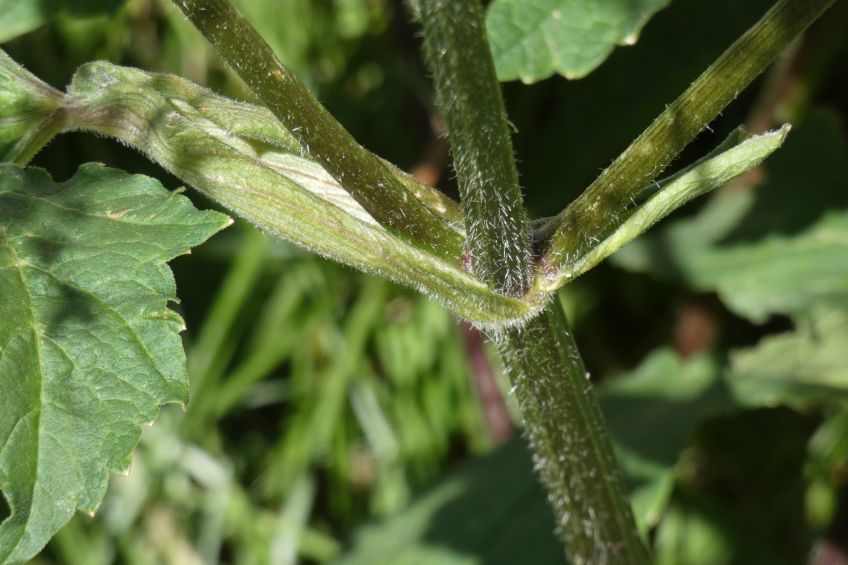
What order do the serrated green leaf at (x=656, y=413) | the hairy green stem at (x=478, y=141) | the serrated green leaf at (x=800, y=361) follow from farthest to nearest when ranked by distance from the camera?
the serrated green leaf at (x=800, y=361)
the serrated green leaf at (x=656, y=413)
the hairy green stem at (x=478, y=141)

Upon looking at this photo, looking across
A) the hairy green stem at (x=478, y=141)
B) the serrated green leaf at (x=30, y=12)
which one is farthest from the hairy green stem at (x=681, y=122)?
the serrated green leaf at (x=30, y=12)

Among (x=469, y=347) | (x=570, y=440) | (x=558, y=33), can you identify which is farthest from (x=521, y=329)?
(x=469, y=347)

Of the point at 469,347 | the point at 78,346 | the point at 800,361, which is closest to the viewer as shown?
the point at 78,346

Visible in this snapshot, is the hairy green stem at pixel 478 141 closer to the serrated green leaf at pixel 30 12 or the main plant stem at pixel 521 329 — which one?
the main plant stem at pixel 521 329

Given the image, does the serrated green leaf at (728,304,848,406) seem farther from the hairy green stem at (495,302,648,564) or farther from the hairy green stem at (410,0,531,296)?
the hairy green stem at (410,0,531,296)

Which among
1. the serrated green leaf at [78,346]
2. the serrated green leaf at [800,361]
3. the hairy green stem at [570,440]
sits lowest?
the serrated green leaf at [800,361]

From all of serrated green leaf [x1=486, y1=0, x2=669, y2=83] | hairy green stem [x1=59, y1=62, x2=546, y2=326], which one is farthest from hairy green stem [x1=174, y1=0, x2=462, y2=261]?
serrated green leaf [x1=486, y1=0, x2=669, y2=83]

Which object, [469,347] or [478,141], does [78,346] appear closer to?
[478,141]
